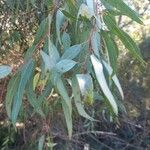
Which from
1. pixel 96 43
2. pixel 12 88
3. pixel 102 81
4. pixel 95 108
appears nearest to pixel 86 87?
pixel 102 81

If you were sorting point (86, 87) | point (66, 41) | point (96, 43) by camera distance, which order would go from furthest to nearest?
1. point (66, 41)
2. point (96, 43)
3. point (86, 87)

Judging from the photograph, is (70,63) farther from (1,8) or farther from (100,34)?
(1,8)

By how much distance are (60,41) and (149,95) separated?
2.78m

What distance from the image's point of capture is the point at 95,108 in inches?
130

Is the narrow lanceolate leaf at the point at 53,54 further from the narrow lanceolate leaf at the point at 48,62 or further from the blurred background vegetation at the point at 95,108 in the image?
the blurred background vegetation at the point at 95,108

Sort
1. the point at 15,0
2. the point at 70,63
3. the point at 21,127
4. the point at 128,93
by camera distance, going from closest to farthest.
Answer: the point at 70,63 < the point at 15,0 < the point at 21,127 < the point at 128,93

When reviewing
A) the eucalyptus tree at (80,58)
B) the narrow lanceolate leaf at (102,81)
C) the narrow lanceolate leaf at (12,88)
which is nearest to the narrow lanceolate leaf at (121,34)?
the eucalyptus tree at (80,58)

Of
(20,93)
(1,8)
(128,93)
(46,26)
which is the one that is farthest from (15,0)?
(128,93)

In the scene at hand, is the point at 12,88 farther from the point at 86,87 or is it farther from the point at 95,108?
the point at 95,108

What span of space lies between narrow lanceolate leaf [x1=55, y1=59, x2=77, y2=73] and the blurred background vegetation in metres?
1.13

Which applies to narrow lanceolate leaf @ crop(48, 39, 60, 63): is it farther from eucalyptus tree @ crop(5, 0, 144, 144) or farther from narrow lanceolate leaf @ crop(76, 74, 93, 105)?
narrow lanceolate leaf @ crop(76, 74, 93, 105)

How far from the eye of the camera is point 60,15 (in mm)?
1211

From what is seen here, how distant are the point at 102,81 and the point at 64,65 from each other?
9 centimetres

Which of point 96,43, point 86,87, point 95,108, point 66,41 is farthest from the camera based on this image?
point 95,108
